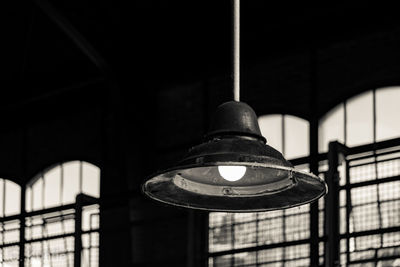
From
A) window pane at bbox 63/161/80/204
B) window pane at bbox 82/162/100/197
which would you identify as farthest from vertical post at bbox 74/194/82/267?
window pane at bbox 63/161/80/204

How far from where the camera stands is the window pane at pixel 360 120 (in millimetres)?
7719

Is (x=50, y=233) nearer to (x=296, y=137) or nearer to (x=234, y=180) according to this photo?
(x=296, y=137)

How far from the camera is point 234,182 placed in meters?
3.83

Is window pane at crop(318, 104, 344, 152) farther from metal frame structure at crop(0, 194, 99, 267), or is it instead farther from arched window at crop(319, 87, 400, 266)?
metal frame structure at crop(0, 194, 99, 267)

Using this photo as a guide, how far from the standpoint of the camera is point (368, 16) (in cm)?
795

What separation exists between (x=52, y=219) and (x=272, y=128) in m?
2.38

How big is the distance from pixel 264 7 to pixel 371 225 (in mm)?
2181

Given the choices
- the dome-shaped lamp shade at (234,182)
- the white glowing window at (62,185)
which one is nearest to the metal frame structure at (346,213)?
the dome-shaped lamp shade at (234,182)

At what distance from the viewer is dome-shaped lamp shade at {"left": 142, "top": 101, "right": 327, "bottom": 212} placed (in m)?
3.52

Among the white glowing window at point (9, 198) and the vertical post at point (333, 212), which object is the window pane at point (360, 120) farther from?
the white glowing window at point (9, 198)

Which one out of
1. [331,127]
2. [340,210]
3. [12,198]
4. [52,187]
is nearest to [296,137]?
[331,127]

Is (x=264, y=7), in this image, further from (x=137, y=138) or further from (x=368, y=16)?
(x=137, y=138)

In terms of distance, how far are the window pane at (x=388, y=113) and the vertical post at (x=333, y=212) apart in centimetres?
127

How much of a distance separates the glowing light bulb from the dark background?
3.86 meters
